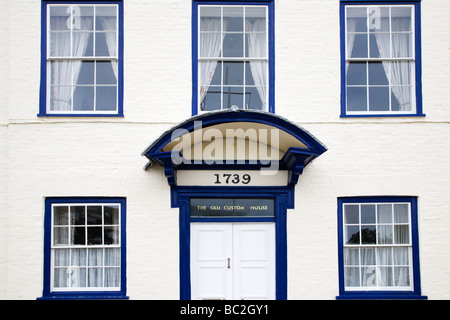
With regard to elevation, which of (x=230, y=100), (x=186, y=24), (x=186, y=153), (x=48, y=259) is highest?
(x=186, y=24)

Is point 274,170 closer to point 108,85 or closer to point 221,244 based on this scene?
point 221,244

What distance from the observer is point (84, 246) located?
849 cm

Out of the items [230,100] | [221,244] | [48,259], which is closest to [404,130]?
[230,100]

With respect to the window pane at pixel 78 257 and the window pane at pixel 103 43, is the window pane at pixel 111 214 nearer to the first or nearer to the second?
the window pane at pixel 78 257

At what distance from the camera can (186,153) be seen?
8.51m

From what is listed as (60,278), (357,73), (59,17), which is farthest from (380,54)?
(60,278)

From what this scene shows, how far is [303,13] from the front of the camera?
8781 millimetres

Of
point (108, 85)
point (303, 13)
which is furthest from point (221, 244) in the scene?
point (303, 13)

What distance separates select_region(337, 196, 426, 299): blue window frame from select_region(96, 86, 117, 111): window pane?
4.54 metres

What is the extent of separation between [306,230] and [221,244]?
5.08ft

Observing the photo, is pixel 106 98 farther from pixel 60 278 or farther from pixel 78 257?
pixel 60 278

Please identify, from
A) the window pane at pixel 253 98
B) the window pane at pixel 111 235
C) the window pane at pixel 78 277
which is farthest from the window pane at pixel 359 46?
the window pane at pixel 78 277

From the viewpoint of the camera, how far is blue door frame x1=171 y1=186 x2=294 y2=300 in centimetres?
839

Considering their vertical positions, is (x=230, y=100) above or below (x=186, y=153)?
above
